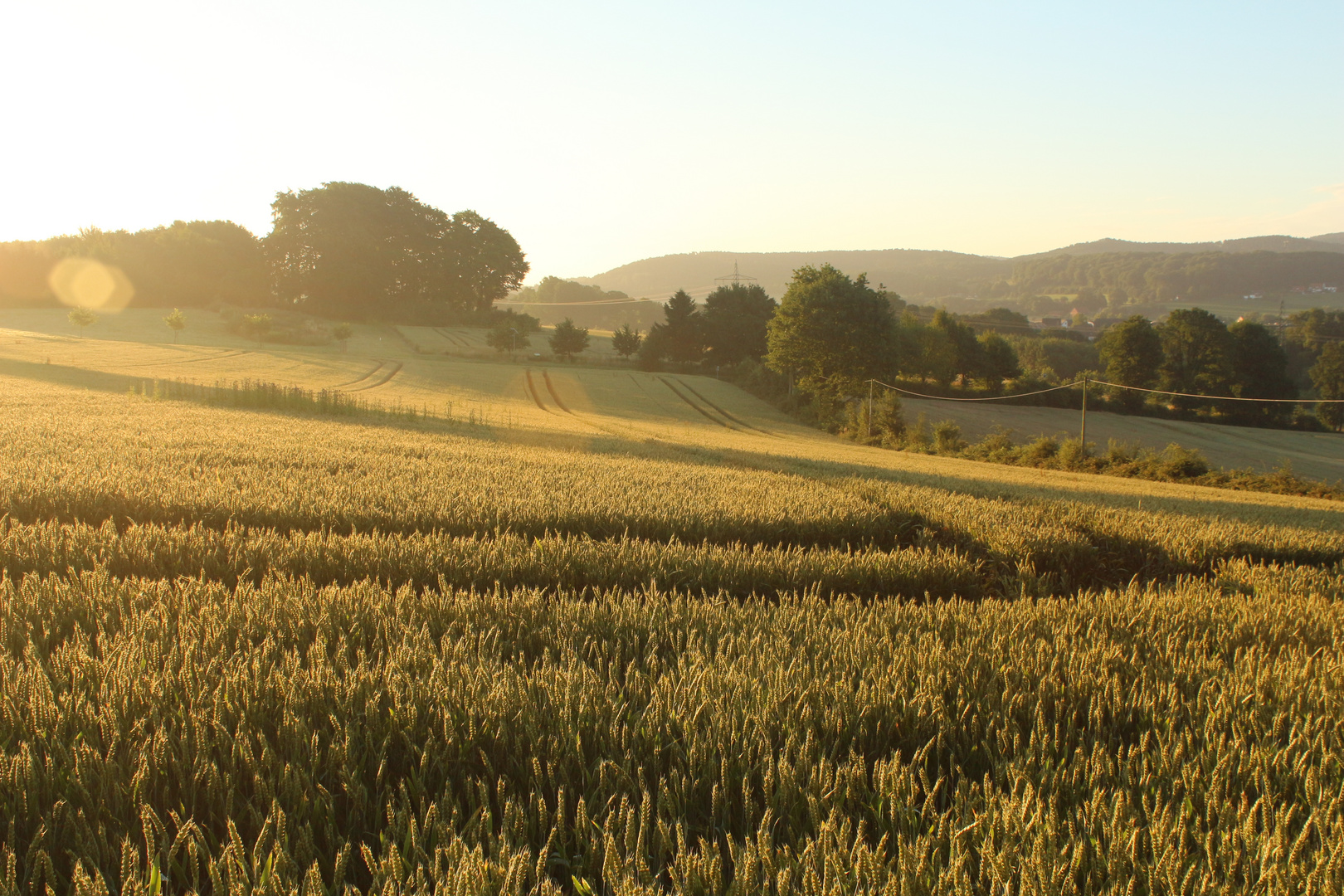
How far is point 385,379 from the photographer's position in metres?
44.4

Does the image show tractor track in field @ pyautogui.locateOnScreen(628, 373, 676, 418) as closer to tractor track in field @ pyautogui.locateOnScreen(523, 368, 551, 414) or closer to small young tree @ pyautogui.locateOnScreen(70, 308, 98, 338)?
tractor track in field @ pyautogui.locateOnScreen(523, 368, 551, 414)

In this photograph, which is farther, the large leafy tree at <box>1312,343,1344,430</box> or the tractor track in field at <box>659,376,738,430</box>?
the large leafy tree at <box>1312,343,1344,430</box>

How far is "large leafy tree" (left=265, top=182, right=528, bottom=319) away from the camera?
83188 mm

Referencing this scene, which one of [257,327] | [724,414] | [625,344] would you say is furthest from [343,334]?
[724,414]

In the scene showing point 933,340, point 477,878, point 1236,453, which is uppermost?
point 933,340

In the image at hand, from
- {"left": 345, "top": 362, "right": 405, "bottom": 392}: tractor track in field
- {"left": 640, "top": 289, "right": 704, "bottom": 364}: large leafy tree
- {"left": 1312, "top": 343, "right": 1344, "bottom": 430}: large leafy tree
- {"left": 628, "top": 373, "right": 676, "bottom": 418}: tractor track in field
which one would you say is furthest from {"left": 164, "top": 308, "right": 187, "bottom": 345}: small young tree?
{"left": 1312, "top": 343, "right": 1344, "bottom": 430}: large leafy tree

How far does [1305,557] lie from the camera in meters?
7.82

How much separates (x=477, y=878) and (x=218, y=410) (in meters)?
21.0

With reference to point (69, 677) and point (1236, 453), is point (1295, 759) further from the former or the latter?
point (1236, 453)

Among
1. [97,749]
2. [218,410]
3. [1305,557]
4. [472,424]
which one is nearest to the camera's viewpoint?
[97,749]

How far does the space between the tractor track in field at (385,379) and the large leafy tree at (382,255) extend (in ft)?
119

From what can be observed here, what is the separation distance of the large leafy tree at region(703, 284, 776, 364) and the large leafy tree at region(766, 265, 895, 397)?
2169 cm

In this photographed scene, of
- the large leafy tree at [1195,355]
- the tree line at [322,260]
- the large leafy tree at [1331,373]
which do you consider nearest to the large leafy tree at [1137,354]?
the large leafy tree at [1195,355]

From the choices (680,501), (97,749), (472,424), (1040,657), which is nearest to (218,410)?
(472,424)
